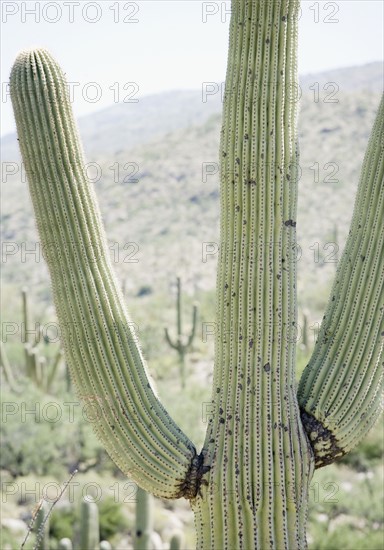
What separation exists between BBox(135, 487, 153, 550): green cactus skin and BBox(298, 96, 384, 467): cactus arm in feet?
8.93

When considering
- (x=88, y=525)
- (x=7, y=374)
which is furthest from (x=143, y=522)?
(x=7, y=374)

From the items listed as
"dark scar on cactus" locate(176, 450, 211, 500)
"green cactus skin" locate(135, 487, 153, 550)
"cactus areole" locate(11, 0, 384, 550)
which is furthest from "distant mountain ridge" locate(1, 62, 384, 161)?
"dark scar on cactus" locate(176, 450, 211, 500)

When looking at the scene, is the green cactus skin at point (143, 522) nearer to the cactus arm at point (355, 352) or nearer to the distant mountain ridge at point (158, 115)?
the cactus arm at point (355, 352)

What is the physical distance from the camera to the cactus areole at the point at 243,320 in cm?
340

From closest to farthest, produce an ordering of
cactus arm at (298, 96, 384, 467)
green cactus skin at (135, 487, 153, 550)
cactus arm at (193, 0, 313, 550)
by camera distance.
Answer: cactus arm at (193, 0, 313, 550) → cactus arm at (298, 96, 384, 467) → green cactus skin at (135, 487, 153, 550)

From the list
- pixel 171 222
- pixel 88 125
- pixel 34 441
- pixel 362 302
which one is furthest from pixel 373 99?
pixel 88 125

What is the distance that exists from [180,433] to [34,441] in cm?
779

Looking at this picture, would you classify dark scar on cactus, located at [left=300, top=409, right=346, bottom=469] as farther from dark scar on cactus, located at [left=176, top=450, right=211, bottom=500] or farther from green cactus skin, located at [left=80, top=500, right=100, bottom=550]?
green cactus skin, located at [left=80, top=500, right=100, bottom=550]

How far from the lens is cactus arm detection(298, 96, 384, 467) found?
11.6 ft

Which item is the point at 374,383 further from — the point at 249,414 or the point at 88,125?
the point at 88,125

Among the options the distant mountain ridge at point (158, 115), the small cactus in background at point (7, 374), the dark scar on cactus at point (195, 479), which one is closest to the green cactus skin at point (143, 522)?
the dark scar on cactus at point (195, 479)

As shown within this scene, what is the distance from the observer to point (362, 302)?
11.8 feet

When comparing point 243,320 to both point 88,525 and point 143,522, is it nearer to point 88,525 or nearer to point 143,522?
point 143,522

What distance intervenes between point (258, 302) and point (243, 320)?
4.1 inches
